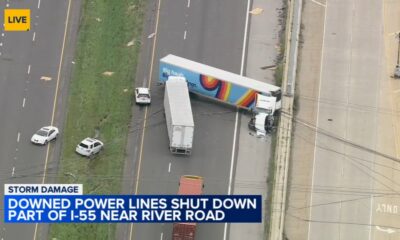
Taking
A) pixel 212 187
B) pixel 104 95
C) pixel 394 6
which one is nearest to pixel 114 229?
pixel 212 187

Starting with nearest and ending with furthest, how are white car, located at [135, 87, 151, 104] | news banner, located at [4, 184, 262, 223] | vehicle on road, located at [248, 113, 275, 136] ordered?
news banner, located at [4, 184, 262, 223]
vehicle on road, located at [248, 113, 275, 136]
white car, located at [135, 87, 151, 104]

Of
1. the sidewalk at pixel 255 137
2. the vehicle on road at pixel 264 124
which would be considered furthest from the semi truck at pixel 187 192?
the vehicle on road at pixel 264 124

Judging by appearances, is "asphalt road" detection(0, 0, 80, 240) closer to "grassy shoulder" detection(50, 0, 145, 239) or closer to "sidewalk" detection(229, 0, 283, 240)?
"grassy shoulder" detection(50, 0, 145, 239)

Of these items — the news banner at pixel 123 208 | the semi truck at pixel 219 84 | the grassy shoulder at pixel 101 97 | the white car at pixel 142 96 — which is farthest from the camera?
the white car at pixel 142 96

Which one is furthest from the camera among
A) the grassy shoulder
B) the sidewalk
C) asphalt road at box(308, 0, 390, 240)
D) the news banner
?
the grassy shoulder

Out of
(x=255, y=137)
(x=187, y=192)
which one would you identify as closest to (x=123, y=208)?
(x=187, y=192)

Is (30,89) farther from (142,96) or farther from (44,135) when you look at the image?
(142,96)

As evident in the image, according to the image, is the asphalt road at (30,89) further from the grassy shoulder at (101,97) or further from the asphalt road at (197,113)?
the asphalt road at (197,113)

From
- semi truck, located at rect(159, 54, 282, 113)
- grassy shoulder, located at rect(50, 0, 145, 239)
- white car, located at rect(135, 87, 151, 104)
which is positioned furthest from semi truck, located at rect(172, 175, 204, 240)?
white car, located at rect(135, 87, 151, 104)
